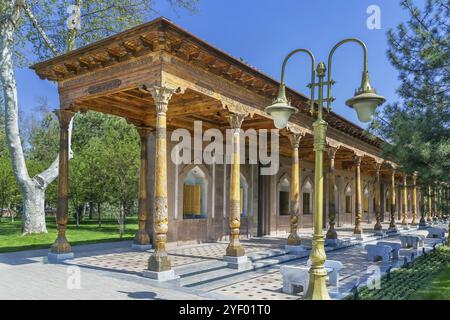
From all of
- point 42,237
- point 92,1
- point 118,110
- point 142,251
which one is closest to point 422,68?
point 118,110

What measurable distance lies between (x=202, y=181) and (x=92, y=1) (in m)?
9.34

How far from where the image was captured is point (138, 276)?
732 centimetres

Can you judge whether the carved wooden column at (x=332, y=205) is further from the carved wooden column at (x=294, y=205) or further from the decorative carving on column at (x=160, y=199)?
the decorative carving on column at (x=160, y=199)

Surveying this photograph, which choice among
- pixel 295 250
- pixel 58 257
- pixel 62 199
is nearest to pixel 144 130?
pixel 62 199

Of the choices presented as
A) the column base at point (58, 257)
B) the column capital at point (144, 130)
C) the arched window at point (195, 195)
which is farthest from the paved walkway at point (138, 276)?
the column capital at point (144, 130)

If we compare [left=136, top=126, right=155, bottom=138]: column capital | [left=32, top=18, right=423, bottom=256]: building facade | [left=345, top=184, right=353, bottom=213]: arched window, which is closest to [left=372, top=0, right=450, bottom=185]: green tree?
[left=32, top=18, right=423, bottom=256]: building facade

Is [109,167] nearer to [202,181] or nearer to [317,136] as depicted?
[202,181]

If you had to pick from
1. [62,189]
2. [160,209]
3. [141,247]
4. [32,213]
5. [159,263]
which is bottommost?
[141,247]

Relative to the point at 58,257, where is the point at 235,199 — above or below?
above

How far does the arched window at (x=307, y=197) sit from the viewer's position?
810 inches

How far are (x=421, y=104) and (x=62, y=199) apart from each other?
392 inches

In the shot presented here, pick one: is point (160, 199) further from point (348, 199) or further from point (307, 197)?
point (348, 199)

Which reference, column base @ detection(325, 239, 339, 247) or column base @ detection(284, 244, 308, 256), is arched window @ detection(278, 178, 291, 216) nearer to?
column base @ detection(325, 239, 339, 247)

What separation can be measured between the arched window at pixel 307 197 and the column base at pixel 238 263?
38.8ft
